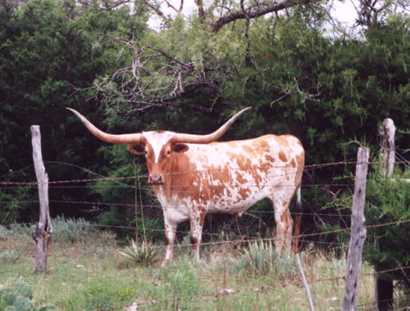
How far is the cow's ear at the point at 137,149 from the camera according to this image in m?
11.0

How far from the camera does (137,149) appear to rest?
1147 cm

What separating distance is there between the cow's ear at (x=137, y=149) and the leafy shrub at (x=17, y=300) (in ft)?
13.6

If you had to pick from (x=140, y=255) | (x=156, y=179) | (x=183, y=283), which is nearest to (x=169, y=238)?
(x=140, y=255)

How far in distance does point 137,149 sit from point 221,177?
1204 mm

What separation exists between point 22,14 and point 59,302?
32.3 ft

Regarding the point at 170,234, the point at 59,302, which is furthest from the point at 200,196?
the point at 59,302

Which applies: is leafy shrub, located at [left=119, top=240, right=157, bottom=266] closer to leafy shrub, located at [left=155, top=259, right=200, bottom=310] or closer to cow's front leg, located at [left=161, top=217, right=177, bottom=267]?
cow's front leg, located at [left=161, top=217, right=177, bottom=267]

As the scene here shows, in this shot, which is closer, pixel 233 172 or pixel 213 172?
pixel 213 172

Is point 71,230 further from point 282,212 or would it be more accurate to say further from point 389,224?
point 389,224

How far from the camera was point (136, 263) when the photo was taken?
1072 centimetres

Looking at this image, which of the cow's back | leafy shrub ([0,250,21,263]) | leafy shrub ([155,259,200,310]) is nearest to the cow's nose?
the cow's back

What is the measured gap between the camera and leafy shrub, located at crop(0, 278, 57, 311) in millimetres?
6531

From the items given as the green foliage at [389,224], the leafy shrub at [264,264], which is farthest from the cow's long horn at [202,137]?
the green foliage at [389,224]

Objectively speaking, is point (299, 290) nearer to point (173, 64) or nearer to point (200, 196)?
point (200, 196)
